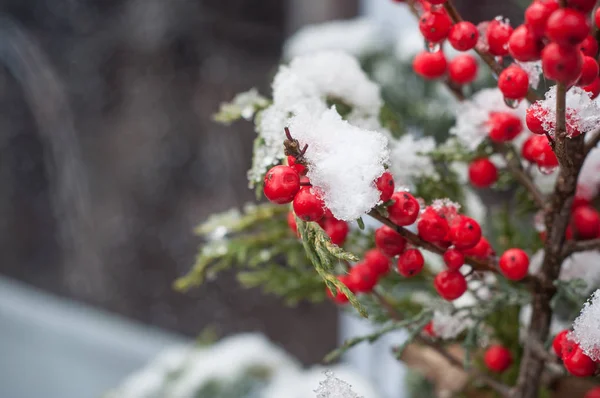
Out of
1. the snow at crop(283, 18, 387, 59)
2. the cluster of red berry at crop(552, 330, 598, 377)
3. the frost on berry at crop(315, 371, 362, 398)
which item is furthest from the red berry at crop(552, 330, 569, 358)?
the snow at crop(283, 18, 387, 59)

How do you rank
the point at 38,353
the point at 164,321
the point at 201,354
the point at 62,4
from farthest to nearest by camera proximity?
the point at 38,353
the point at 164,321
the point at 62,4
the point at 201,354

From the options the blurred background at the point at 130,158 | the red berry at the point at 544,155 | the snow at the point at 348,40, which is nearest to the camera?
the red berry at the point at 544,155

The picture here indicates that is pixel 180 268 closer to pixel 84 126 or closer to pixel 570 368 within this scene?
pixel 84 126

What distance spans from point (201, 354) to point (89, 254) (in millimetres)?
589

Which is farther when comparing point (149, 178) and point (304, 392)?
point (149, 178)

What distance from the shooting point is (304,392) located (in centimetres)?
60

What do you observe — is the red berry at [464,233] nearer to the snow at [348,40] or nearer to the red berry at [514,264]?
the red berry at [514,264]

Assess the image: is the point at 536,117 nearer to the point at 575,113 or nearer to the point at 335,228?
the point at 575,113

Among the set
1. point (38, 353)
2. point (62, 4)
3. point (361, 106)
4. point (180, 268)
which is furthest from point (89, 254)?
point (361, 106)

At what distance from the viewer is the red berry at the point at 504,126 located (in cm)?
32

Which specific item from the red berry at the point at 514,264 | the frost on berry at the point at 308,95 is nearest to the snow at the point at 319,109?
the frost on berry at the point at 308,95

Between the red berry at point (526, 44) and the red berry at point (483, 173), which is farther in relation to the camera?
the red berry at point (483, 173)

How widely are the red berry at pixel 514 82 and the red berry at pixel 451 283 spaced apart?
94 millimetres

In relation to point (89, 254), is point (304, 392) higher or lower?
lower
